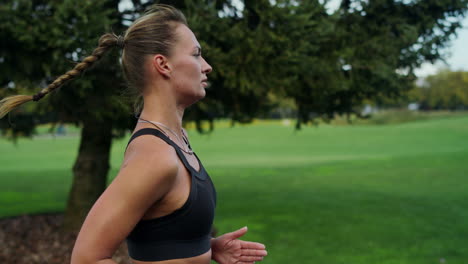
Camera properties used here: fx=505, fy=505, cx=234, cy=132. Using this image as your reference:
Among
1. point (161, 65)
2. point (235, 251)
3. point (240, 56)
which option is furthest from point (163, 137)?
point (240, 56)

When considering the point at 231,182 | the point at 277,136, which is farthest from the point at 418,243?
the point at 277,136

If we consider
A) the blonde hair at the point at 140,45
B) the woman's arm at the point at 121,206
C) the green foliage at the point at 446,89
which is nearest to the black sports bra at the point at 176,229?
the woman's arm at the point at 121,206

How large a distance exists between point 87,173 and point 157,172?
693 cm

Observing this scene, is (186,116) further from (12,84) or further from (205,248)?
(205,248)

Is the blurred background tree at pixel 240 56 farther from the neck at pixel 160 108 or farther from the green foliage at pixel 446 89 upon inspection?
the green foliage at pixel 446 89

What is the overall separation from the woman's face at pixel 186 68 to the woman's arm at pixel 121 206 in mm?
359

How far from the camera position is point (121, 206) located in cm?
154

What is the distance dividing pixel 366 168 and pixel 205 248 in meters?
18.0

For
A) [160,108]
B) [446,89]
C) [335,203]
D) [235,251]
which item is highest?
[160,108]

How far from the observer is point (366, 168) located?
62.5 ft

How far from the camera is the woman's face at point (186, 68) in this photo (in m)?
1.84

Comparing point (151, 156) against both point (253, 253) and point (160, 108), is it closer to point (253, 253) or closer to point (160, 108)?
point (160, 108)

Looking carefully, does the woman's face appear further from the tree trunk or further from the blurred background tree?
the tree trunk

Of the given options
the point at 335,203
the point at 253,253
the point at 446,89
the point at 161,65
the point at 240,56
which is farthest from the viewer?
the point at 446,89
